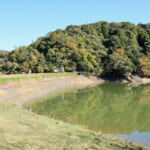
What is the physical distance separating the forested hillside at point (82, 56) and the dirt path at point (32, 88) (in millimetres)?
6770

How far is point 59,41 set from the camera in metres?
58.5

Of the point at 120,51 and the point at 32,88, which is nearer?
the point at 32,88

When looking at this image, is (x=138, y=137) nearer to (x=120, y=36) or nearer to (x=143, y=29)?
(x=120, y=36)

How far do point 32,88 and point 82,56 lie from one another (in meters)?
27.3

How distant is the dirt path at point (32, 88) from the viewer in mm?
24197

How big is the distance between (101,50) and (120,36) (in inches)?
441

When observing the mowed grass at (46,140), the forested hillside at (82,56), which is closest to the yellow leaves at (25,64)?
the forested hillside at (82,56)

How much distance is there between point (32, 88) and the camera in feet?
106

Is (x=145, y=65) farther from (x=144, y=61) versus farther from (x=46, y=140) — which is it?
(x=46, y=140)

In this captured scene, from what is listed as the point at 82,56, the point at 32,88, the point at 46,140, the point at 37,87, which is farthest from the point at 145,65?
the point at 46,140

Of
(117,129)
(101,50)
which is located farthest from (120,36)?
(117,129)

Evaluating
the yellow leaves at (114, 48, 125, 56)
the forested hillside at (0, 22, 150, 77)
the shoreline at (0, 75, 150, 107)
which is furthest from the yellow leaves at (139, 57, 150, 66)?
the yellow leaves at (114, 48, 125, 56)

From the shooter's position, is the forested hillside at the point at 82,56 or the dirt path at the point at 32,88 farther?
the forested hillside at the point at 82,56

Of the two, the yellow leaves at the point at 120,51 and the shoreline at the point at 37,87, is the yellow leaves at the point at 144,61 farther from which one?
the yellow leaves at the point at 120,51
